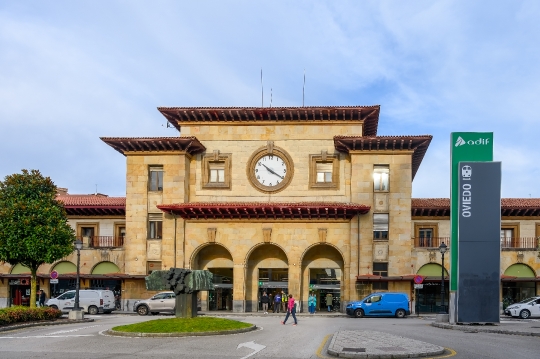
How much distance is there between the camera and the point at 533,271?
52625 millimetres

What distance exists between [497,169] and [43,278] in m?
34.6

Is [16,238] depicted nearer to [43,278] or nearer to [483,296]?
[43,278]

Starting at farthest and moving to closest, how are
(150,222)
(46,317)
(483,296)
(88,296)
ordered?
(150,222) < (88,296) < (46,317) < (483,296)

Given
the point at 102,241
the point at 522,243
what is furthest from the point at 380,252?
the point at 102,241

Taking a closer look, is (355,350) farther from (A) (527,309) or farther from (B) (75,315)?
(A) (527,309)

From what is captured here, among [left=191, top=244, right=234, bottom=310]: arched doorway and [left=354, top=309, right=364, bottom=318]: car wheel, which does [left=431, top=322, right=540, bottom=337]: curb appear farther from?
[left=191, top=244, right=234, bottom=310]: arched doorway

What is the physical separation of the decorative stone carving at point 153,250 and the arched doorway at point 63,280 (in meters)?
6.76

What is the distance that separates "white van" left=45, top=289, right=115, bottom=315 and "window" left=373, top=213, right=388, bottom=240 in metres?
18.7

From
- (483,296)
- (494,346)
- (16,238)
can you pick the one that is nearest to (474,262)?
(483,296)

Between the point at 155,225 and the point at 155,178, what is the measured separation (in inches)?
131

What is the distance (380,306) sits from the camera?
46.3 m

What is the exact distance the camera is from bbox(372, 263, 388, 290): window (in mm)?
49594

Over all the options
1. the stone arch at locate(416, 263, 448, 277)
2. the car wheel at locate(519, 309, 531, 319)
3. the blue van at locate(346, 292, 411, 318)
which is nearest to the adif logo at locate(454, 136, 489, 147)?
the blue van at locate(346, 292, 411, 318)

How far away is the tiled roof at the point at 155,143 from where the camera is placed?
50844 millimetres
